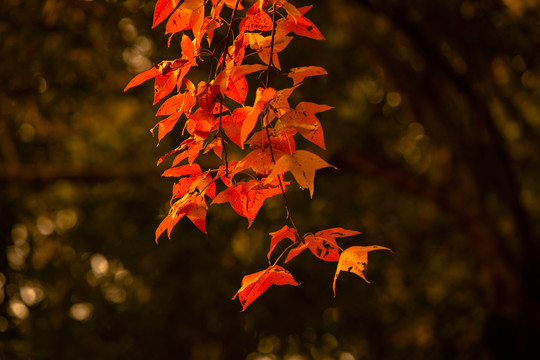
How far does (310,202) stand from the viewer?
13.4 feet

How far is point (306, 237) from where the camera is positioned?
0.91 meters

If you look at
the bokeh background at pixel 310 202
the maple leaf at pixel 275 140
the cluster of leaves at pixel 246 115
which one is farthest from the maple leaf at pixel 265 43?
the bokeh background at pixel 310 202

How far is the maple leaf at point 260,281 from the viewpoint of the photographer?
919 millimetres

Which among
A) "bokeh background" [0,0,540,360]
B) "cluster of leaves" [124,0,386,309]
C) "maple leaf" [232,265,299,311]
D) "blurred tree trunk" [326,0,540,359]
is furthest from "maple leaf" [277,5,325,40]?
"blurred tree trunk" [326,0,540,359]

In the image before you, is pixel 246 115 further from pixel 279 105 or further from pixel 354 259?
pixel 354 259

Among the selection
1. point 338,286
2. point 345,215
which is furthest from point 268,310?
point 345,215

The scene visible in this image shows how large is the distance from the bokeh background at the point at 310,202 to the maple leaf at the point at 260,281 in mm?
1935

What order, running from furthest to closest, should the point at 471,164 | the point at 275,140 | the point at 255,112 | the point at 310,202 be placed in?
the point at 310,202
the point at 471,164
the point at 275,140
the point at 255,112

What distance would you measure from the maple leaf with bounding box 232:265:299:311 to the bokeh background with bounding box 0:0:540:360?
194 centimetres

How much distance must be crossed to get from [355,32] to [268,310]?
1.89 m

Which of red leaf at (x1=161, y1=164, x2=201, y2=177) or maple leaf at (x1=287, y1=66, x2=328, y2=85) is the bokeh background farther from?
maple leaf at (x1=287, y1=66, x2=328, y2=85)

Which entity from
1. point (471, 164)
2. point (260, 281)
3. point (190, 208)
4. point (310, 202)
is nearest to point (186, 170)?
point (190, 208)

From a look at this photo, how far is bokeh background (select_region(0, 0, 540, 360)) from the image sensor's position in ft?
10.0

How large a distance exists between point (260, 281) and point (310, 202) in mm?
3173
